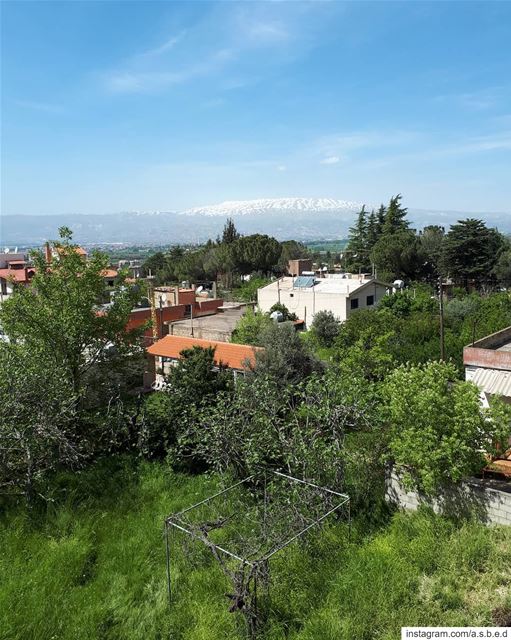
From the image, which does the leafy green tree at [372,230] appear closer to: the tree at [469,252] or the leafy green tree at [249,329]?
the tree at [469,252]

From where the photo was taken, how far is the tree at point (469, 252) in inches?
1817

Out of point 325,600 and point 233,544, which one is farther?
point 233,544

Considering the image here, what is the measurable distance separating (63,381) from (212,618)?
304 inches

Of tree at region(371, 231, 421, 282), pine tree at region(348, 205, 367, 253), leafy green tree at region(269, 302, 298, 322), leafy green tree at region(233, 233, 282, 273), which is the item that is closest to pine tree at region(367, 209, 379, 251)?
pine tree at region(348, 205, 367, 253)

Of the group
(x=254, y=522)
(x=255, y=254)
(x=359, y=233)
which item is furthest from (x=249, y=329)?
(x=359, y=233)

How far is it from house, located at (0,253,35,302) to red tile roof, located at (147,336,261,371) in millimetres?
6469

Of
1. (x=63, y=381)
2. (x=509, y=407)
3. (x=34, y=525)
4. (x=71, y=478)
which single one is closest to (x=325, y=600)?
(x=509, y=407)

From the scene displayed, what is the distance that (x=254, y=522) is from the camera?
10.3 metres

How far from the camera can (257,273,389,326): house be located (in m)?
32.4

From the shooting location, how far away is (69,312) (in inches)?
584

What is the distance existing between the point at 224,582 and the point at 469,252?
1724 inches

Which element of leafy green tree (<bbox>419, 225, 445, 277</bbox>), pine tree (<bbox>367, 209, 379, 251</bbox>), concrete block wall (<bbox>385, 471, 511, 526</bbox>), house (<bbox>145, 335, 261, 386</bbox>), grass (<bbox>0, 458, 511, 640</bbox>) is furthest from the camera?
pine tree (<bbox>367, 209, 379, 251</bbox>)

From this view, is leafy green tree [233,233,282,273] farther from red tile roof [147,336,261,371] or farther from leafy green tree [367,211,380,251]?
red tile roof [147,336,261,371]

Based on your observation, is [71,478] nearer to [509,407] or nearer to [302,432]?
[302,432]
